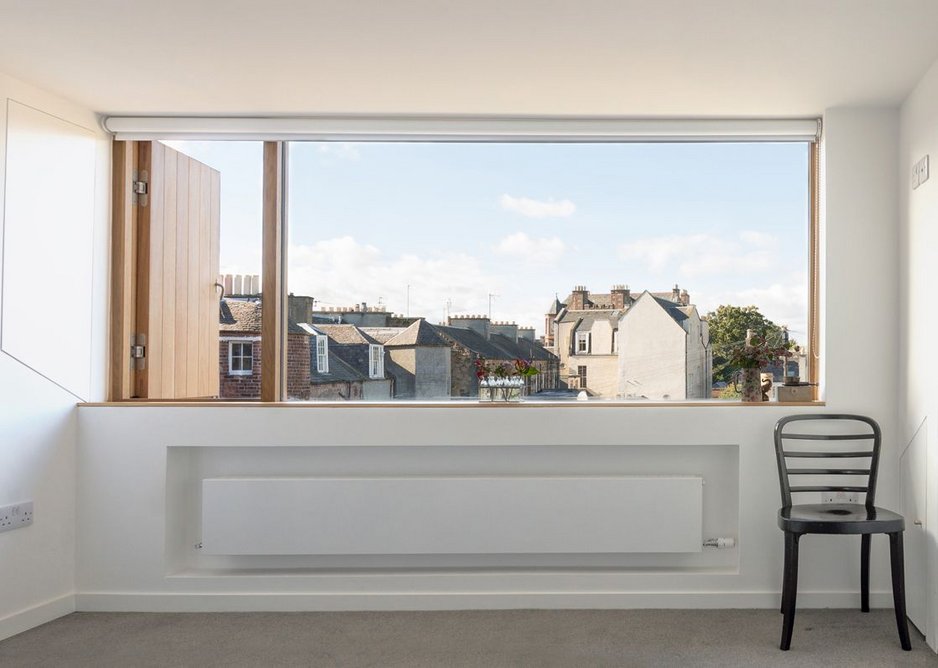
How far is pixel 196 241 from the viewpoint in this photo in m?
4.20

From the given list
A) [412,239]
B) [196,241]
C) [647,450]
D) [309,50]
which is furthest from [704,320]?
[196,241]

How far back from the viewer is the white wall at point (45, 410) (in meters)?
3.44

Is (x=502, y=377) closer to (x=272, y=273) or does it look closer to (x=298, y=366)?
(x=298, y=366)

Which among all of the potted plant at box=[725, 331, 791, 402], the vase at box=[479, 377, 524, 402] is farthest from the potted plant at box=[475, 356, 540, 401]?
the potted plant at box=[725, 331, 791, 402]

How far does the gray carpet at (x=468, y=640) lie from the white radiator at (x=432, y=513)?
0.32 m

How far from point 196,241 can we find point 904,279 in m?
3.55

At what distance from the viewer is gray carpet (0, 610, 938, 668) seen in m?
3.15

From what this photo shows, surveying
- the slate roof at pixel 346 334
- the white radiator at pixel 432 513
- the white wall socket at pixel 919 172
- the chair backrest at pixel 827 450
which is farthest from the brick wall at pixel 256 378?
the white wall socket at pixel 919 172

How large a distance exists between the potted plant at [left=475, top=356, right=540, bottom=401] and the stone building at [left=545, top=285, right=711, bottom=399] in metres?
0.21

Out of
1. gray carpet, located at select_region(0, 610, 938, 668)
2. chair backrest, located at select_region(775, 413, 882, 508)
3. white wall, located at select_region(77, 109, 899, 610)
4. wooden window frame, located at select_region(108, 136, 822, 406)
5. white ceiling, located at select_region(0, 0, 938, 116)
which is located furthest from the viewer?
wooden window frame, located at select_region(108, 136, 822, 406)

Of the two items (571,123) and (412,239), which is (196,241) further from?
(571,123)

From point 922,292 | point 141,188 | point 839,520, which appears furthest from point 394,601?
point 922,292

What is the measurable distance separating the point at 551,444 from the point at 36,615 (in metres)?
2.50

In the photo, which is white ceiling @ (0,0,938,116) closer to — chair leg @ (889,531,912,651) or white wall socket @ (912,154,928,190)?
white wall socket @ (912,154,928,190)
